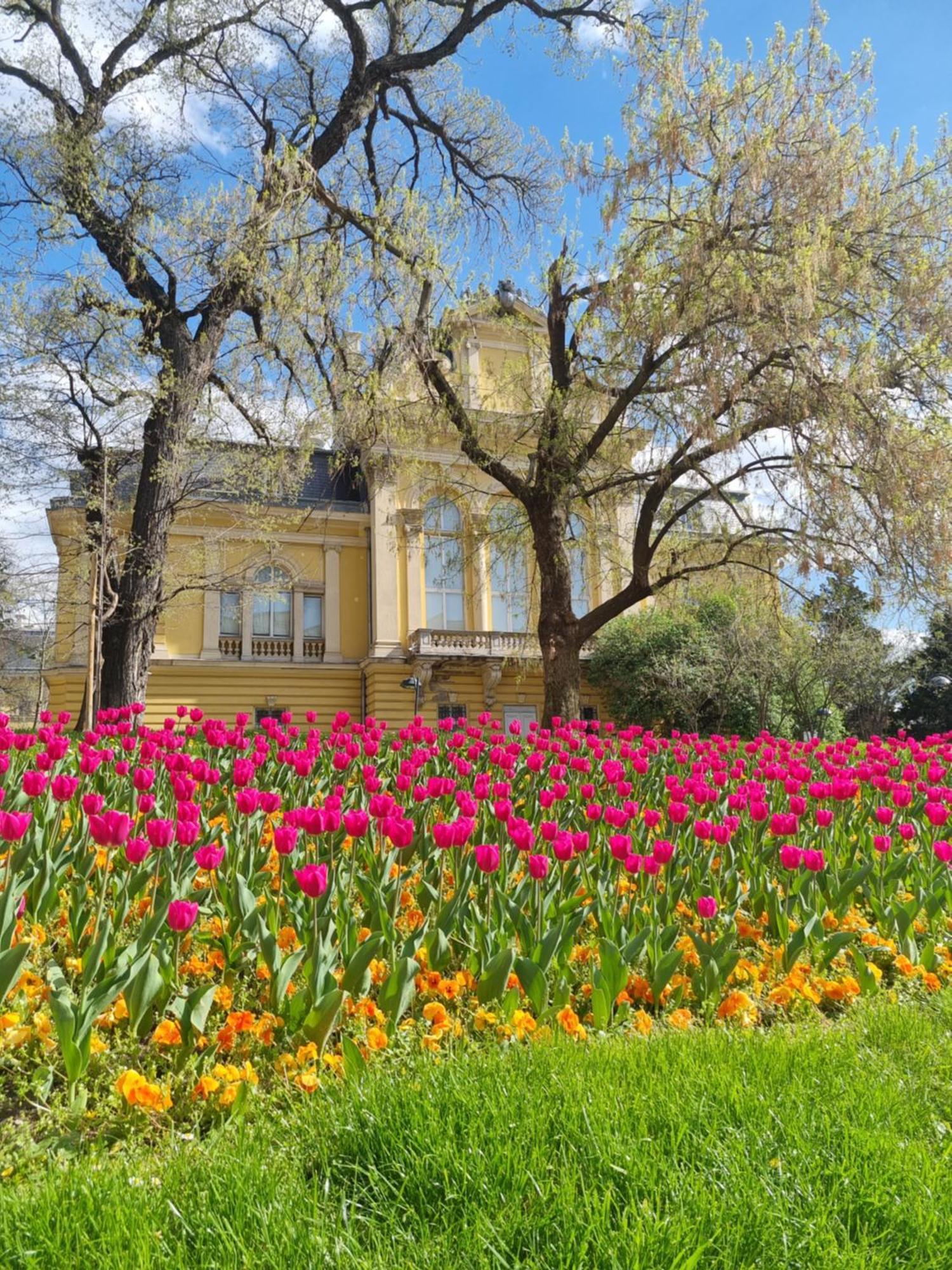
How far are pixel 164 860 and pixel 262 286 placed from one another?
9231 mm

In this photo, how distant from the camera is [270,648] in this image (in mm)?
24266

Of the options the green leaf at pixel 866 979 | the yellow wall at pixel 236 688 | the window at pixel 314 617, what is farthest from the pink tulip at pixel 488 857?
the window at pixel 314 617

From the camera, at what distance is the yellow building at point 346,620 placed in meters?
22.8

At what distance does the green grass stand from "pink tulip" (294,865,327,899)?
1.59ft

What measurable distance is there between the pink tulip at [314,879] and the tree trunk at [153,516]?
28.1 feet

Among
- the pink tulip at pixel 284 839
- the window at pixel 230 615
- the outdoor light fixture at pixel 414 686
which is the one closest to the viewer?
the pink tulip at pixel 284 839

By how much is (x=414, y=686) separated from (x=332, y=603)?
3867 millimetres

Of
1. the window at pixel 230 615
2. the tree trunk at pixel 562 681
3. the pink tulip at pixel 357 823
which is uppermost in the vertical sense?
the window at pixel 230 615

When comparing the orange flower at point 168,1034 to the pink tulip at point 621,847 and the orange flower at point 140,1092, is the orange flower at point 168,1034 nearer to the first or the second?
the orange flower at point 140,1092

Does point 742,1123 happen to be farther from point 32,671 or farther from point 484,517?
point 32,671

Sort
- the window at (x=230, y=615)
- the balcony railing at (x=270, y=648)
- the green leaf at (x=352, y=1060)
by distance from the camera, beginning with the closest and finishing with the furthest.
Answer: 1. the green leaf at (x=352, y=1060)
2. the balcony railing at (x=270, y=648)
3. the window at (x=230, y=615)

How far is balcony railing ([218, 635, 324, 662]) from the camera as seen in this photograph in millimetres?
23875

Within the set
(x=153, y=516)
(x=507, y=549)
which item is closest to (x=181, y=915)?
(x=153, y=516)

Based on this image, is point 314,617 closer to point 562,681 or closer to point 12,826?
point 562,681
